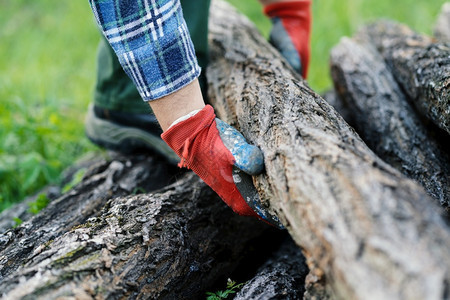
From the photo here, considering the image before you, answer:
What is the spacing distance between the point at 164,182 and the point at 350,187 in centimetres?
133

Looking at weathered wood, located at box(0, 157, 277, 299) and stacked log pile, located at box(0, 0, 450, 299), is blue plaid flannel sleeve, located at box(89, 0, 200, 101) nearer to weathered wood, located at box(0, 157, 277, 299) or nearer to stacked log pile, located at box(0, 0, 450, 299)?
stacked log pile, located at box(0, 0, 450, 299)

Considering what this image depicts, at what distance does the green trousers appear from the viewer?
6.91 feet

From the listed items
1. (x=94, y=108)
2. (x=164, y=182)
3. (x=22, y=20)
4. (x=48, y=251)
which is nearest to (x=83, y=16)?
(x=22, y=20)

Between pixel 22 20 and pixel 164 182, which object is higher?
pixel 22 20

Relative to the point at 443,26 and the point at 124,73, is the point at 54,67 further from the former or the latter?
the point at 443,26

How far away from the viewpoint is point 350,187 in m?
1.05

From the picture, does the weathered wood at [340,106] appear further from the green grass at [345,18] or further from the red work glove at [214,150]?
the red work glove at [214,150]

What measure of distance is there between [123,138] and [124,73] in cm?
42

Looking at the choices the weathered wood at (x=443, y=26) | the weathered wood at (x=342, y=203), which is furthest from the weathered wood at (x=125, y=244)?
the weathered wood at (x=443, y=26)

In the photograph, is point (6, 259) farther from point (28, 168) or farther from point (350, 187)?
point (350, 187)

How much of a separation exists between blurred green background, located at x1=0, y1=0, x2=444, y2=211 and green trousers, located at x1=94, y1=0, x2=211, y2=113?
0.53m

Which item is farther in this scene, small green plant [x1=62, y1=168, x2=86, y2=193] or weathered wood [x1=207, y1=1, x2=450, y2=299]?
small green plant [x1=62, y1=168, x2=86, y2=193]

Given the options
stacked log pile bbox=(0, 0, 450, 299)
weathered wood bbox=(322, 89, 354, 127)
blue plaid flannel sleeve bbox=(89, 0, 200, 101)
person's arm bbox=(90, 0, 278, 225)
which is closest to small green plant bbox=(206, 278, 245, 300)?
stacked log pile bbox=(0, 0, 450, 299)

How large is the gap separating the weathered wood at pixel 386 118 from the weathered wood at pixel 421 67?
8 cm
